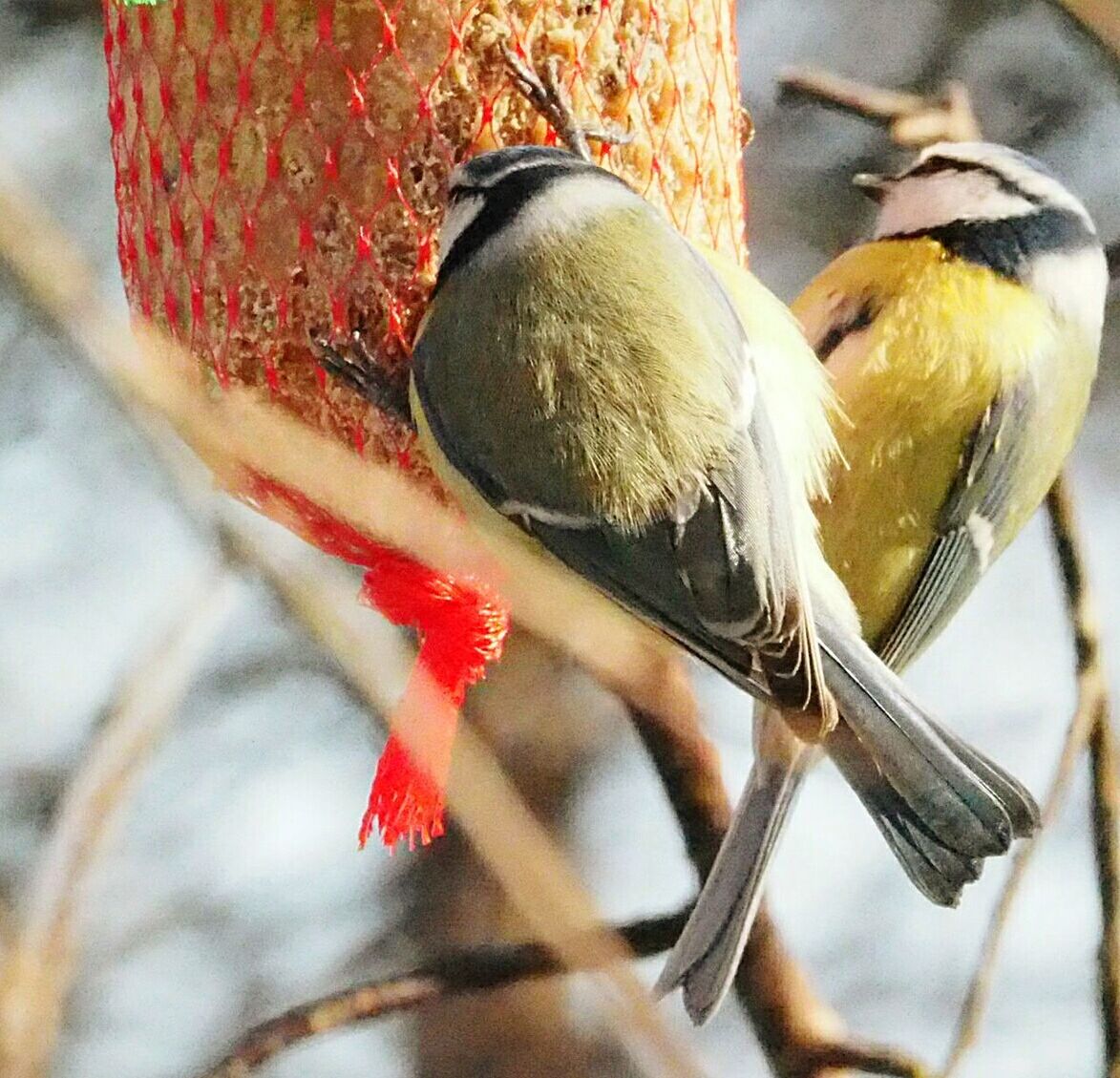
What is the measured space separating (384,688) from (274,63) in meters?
0.31

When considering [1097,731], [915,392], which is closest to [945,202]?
[915,392]

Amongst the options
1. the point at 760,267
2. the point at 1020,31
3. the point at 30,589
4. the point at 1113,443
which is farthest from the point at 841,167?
the point at 30,589

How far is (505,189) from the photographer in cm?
62

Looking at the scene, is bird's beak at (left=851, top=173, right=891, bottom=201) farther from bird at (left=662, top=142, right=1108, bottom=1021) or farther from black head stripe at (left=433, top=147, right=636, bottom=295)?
black head stripe at (left=433, top=147, right=636, bottom=295)

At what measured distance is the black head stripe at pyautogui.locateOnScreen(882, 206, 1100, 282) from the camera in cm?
85

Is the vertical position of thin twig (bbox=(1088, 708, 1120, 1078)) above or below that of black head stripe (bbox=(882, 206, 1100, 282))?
below

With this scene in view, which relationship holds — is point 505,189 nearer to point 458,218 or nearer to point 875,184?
point 458,218

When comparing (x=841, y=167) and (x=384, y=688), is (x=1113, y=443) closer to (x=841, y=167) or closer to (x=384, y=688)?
(x=841, y=167)

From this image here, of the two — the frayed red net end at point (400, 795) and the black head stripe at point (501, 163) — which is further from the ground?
the black head stripe at point (501, 163)

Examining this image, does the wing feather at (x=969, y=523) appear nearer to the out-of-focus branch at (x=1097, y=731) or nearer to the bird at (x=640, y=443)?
the bird at (x=640, y=443)

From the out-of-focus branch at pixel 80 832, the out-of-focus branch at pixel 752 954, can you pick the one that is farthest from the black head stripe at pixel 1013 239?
the out-of-focus branch at pixel 80 832

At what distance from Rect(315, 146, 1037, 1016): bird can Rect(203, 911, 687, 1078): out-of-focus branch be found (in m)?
0.37

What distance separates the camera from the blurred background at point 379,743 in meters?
1.45

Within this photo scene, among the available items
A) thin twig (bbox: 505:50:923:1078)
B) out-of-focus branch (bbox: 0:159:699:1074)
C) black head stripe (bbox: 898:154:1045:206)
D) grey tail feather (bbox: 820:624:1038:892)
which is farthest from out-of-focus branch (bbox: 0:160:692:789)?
black head stripe (bbox: 898:154:1045:206)
